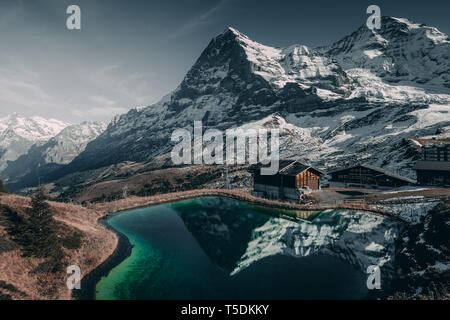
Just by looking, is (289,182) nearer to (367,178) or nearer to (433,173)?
(367,178)

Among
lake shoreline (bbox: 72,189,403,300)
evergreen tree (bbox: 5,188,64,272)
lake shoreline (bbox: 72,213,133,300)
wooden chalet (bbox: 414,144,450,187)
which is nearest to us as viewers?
lake shoreline (bbox: 72,213,133,300)

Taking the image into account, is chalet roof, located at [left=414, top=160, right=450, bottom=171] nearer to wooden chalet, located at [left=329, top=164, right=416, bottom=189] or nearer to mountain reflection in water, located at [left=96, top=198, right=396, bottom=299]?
Result: wooden chalet, located at [left=329, top=164, right=416, bottom=189]

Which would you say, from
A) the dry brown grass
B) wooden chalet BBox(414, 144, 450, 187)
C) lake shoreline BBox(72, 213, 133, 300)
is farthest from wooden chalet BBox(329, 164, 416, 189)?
the dry brown grass

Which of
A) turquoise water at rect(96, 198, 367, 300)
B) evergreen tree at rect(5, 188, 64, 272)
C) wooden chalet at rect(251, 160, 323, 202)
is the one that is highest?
wooden chalet at rect(251, 160, 323, 202)

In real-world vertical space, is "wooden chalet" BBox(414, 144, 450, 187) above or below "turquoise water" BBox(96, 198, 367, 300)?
above

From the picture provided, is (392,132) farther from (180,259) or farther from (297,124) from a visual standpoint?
(180,259)
